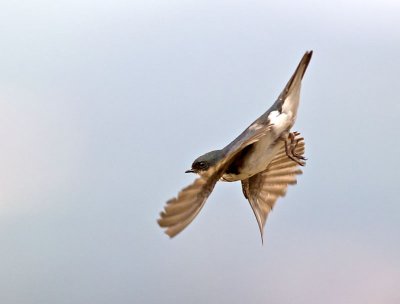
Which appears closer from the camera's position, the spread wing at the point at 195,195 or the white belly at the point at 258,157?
the spread wing at the point at 195,195

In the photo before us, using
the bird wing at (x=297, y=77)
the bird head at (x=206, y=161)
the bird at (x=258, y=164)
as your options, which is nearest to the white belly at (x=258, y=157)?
the bird at (x=258, y=164)

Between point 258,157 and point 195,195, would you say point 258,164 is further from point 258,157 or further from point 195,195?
point 195,195

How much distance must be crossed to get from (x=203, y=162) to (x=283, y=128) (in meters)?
0.39

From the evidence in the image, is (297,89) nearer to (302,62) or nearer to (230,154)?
(302,62)

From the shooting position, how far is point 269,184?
9.78 ft

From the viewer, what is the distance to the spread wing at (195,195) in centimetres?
220

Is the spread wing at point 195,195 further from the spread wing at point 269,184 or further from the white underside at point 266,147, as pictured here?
the spread wing at point 269,184

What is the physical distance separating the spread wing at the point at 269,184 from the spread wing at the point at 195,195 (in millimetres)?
420

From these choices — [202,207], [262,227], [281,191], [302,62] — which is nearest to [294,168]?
[281,191]

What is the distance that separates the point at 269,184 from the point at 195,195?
0.73m

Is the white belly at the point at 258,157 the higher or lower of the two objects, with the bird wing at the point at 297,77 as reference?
lower

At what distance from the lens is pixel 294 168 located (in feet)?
9.82

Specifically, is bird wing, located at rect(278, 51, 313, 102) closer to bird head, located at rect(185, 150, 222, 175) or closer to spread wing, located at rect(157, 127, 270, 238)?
spread wing, located at rect(157, 127, 270, 238)

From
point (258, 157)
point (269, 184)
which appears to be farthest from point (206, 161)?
point (269, 184)
